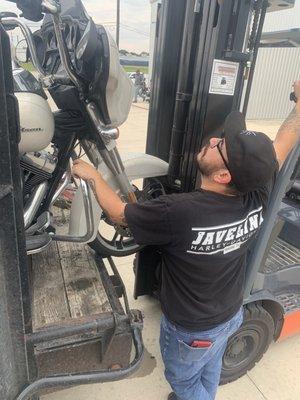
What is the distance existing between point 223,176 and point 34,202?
1.15m

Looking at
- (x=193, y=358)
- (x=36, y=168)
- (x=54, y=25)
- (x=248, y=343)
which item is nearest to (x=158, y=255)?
(x=248, y=343)

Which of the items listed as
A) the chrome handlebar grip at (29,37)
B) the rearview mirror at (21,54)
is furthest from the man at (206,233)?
the rearview mirror at (21,54)

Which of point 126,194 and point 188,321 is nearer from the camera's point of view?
point 188,321

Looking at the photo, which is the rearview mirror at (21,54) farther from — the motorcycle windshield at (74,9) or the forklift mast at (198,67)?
the forklift mast at (198,67)

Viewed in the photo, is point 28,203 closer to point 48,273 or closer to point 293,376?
point 48,273

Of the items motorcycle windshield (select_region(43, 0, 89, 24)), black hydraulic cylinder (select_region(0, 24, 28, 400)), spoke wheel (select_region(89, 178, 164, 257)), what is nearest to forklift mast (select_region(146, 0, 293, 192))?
spoke wheel (select_region(89, 178, 164, 257))

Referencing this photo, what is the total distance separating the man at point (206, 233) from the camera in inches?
59.8

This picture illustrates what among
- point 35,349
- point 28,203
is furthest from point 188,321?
point 28,203

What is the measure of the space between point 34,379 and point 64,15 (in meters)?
1.69

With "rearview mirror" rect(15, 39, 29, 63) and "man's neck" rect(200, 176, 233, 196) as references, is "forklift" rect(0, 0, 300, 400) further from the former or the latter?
"rearview mirror" rect(15, 39, 29, 63)

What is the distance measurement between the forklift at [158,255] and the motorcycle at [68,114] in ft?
0.96

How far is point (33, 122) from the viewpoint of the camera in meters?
1.87

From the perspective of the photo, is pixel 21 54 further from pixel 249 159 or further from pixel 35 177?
pixel 249 159

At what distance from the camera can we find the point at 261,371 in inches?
101
